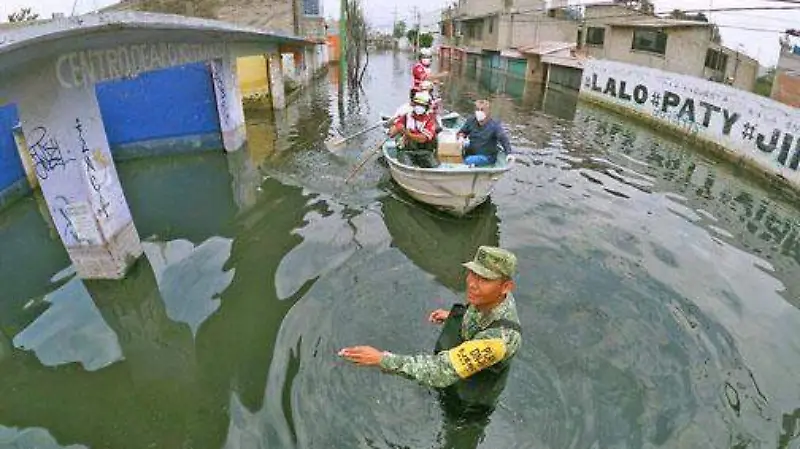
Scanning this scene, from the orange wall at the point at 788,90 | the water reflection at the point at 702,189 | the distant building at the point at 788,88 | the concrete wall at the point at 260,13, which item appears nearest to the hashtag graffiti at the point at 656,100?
the water reflection at the point at 702,189

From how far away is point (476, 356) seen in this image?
327cm

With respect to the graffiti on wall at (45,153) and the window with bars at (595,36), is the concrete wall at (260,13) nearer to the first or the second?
the graffiti on wall at (45,153)

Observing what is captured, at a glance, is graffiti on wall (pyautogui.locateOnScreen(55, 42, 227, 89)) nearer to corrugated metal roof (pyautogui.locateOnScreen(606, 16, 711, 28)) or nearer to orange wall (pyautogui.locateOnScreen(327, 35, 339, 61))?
corrugated metal roof (pyautogui.locateOnScreen(606, 16, 711, 28))

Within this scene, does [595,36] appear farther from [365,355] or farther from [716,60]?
[365,355]

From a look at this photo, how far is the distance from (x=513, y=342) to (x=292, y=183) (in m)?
9.61

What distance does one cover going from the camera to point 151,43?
9.27m

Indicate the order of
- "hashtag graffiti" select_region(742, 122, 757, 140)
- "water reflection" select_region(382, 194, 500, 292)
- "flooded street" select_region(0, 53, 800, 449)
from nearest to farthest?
"flooded street" select_region(0, 53, 800, 449) < "water reflection" select_region(382, 194, 500, 292) < "hashtag graffiti" select_region(742, 122, 757, 140)

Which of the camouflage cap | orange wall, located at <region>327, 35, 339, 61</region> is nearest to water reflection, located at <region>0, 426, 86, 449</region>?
the camouflage cap

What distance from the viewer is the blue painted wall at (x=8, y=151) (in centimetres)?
966

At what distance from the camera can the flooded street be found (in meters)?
4.95

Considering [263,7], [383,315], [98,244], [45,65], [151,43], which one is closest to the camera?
[45,65]

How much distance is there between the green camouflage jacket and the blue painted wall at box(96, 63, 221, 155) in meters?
12.3

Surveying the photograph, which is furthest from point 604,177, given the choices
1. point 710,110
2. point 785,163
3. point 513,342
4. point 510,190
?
point 513,342

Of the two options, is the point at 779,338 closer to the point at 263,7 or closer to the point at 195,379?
the point at 195,379
